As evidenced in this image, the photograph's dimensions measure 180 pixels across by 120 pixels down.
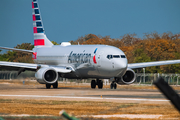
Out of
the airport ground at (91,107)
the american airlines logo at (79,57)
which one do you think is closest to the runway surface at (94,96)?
the airport ground at (91,107)

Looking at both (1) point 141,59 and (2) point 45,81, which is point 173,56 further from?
(2) point 45,81

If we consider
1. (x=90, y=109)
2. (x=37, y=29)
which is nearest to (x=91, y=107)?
(x=90, y=109)

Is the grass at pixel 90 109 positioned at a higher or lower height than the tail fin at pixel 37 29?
lower

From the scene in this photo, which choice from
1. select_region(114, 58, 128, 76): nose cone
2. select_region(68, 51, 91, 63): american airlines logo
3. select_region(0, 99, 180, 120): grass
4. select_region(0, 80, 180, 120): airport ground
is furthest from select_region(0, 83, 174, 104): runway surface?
select_region(68, 51, 91, 63): american airlines logo

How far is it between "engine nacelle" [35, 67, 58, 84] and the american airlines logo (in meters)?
2.53

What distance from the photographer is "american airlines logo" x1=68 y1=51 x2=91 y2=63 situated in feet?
106

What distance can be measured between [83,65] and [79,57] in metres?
1.13

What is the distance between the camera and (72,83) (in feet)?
141

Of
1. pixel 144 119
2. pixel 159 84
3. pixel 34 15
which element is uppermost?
pixel 34 15

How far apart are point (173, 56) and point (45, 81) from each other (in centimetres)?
3491

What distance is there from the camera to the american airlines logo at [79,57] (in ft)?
106

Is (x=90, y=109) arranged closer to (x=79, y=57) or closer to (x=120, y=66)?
(x=120, y=66)

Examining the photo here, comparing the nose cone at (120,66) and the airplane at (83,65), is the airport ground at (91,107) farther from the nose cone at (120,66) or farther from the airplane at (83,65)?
the airplane at (83,65)

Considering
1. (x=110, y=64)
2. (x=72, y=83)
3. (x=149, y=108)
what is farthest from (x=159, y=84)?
(x=72, y=83)
